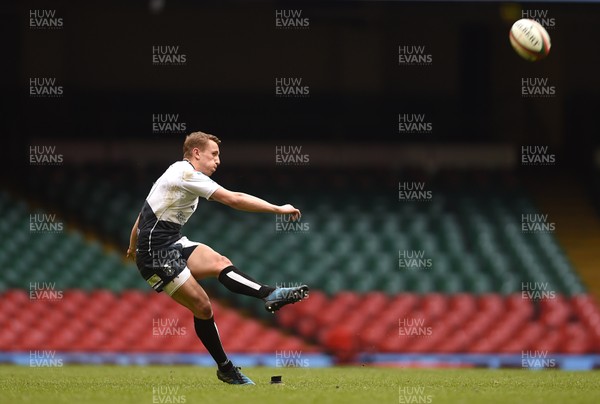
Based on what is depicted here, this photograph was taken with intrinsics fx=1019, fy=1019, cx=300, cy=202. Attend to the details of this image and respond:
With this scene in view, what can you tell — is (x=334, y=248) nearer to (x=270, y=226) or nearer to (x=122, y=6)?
(x=270, y=226)

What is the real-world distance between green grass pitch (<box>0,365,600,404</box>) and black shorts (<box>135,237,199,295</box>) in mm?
967

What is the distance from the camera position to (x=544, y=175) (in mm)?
25625

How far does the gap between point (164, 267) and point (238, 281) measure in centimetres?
71

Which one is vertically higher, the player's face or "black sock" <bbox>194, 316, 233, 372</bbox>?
the player's face

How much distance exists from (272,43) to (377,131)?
3408 mm

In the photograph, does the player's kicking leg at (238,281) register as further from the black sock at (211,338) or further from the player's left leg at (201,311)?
the black sock at (211,338)

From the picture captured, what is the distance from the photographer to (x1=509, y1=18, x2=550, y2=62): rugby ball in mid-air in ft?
41.5

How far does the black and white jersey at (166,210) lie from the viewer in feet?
31.4

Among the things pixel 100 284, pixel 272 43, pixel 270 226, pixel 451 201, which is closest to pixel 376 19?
pixel 272 43

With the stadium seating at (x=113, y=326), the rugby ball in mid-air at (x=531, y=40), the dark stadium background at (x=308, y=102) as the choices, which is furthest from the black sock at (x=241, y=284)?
the dark stadium background at (x=308, y=102)

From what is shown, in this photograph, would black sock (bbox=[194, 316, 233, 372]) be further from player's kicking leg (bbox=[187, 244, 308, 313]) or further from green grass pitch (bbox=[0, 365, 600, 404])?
player's kicking leg (bbox=[187, 244, 308, 313])

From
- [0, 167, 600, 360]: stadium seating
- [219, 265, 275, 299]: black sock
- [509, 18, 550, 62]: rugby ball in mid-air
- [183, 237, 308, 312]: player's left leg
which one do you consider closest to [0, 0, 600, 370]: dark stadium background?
[0, 167, 600, 360]: stadium seating

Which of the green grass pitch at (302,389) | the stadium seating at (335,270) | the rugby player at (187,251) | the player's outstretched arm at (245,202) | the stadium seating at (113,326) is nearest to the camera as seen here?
the green grass pitch at (302,389)

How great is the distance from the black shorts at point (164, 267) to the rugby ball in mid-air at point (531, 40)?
215 inches
